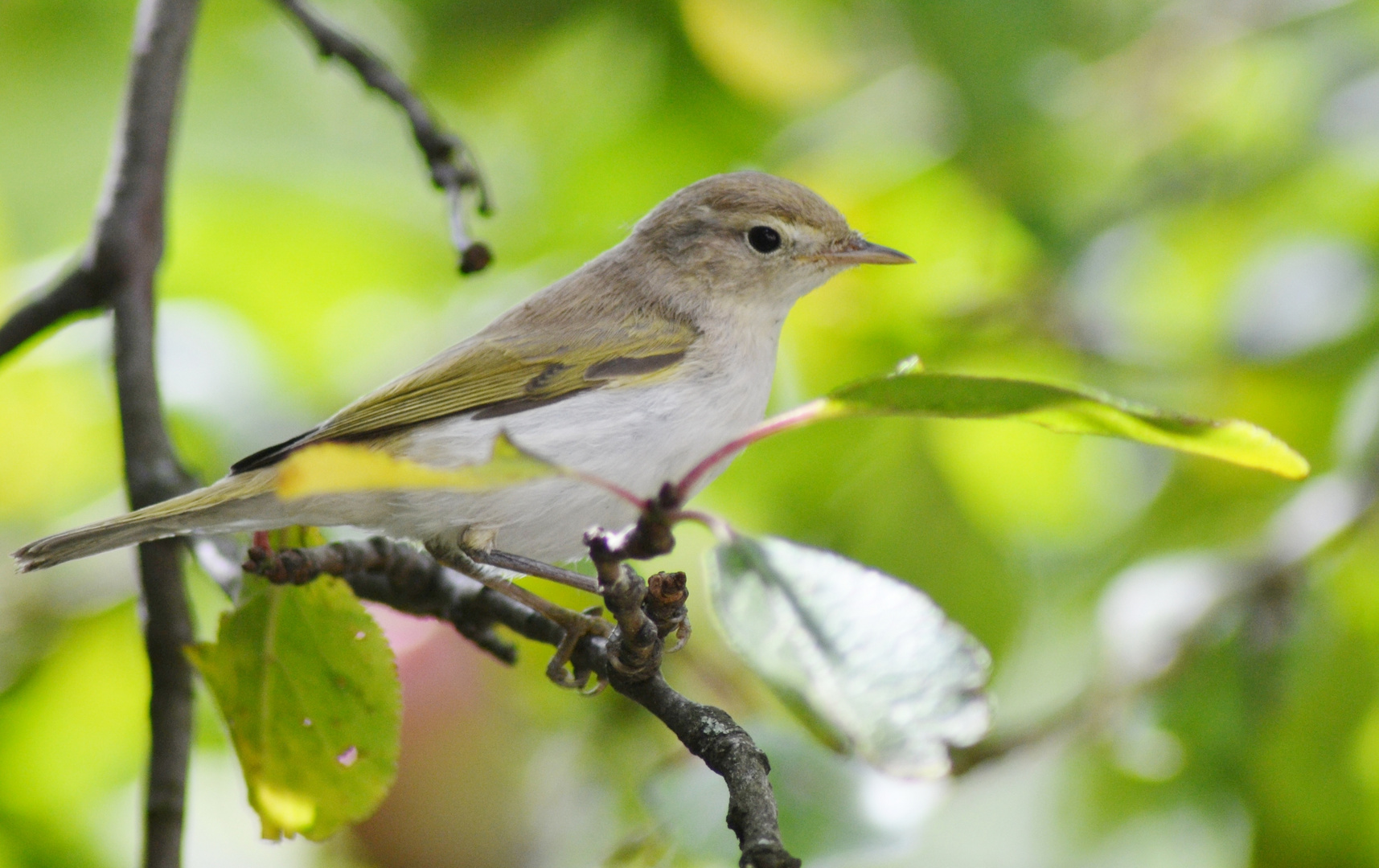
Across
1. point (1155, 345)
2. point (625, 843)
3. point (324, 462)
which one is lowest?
point (625, 843)

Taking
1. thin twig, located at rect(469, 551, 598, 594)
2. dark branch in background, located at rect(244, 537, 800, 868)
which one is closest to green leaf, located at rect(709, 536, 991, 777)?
dark branch in background, located at rect(244, 537, 800, 868)

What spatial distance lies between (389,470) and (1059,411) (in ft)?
2.48

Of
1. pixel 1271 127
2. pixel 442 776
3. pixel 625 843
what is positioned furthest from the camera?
pixel 1271 127

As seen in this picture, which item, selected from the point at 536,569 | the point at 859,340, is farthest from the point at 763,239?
the point at 536,569

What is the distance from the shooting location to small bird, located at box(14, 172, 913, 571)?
2.28 m

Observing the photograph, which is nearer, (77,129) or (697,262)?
(697,262)

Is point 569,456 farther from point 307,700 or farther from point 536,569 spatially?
point 307,700

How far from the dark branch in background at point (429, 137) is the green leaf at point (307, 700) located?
692 millimetres

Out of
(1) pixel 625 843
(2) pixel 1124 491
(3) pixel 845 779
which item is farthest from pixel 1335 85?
(1) pixel 625 843

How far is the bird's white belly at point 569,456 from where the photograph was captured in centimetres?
231

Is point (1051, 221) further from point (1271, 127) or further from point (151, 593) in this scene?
point (151, 593)

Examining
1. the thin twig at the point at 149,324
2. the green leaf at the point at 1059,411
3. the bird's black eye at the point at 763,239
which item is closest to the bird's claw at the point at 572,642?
the thin twig at the point at 149,324

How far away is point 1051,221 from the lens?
3.29 m

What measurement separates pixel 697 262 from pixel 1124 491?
1582mm
